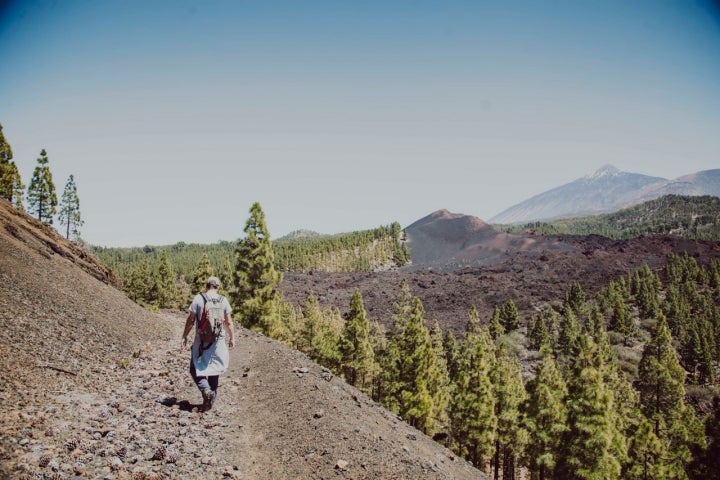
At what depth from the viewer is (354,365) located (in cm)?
3394

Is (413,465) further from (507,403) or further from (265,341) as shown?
(507,403)

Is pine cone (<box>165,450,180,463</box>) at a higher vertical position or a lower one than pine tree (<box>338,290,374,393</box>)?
higher

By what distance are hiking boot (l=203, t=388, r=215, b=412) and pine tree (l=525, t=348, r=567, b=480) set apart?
20627mm

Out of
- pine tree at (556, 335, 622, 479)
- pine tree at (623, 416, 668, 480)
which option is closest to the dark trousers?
pine tree at (556, 335, 622, 479)

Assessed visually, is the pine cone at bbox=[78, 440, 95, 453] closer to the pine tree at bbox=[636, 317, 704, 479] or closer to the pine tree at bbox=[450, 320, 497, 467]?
the pine tree at bbox=[450, 320, 497, 467]

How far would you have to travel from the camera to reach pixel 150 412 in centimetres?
769

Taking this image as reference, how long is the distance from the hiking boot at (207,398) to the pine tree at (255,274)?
820 inches

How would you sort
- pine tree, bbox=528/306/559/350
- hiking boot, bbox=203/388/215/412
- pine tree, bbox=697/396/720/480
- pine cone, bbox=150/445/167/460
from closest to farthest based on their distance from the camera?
pine cone, bbox=150/445/167/460, hiking boot, bbox=203/388/215/412, pine tree, bbox=697/396/720/480, pine tree, bbox=528/306/559/350

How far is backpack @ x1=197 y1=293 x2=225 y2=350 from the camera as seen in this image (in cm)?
796

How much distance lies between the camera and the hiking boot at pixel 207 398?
816 centimetres

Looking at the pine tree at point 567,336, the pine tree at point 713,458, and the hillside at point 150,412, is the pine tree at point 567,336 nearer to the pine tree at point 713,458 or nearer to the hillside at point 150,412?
the pine tree at point 713,458

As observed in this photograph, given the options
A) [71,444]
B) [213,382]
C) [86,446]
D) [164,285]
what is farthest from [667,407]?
[164,285]

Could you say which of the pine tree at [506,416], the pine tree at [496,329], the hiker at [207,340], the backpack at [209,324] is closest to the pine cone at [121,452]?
the hiker at [207,340]

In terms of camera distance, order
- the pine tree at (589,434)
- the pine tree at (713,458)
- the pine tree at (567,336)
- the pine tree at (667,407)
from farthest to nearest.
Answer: the pine tree at (567,336) < the pine tree at (667,407) < the pine tree at (713,458) < the pine tree at (589,434)
